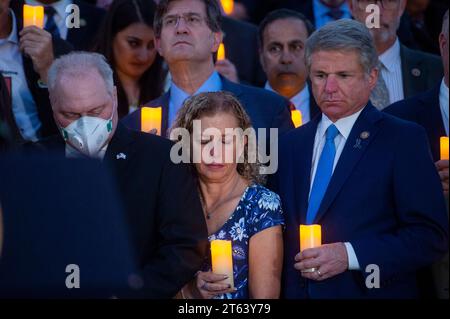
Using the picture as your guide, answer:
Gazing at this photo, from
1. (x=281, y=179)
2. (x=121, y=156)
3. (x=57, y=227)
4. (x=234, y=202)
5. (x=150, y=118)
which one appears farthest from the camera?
(x=150, y=118)

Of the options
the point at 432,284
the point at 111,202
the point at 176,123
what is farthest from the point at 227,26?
the point at 111,202

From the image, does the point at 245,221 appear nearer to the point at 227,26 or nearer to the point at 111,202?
the point at 111,202

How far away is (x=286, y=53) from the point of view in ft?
20.8

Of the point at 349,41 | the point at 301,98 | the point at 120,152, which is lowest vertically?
the point at 120,152

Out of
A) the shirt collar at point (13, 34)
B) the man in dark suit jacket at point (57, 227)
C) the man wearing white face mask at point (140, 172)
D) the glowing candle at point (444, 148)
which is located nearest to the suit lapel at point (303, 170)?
the man wearing white face mask at point (140, 172)

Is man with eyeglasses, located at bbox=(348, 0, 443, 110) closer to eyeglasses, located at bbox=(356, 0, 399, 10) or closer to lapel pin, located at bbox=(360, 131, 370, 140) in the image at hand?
eyeglasses, located at bbox=(356, 0, 399, 10)

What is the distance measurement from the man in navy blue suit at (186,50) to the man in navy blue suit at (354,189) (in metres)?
0.72

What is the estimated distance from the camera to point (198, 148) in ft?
14.3

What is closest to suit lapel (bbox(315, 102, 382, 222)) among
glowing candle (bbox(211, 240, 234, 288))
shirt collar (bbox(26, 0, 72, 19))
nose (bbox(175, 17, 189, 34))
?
glowing candle (bbox(211, 240, 234, 288))

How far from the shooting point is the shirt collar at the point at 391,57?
580 centimetres

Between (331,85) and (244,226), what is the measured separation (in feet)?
2.35

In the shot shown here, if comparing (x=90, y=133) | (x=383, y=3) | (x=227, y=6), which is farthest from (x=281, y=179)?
(x=227, y=6)

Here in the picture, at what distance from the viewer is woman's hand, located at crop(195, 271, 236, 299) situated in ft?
13.2

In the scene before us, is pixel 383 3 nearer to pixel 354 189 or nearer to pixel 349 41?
pixel 349 41
